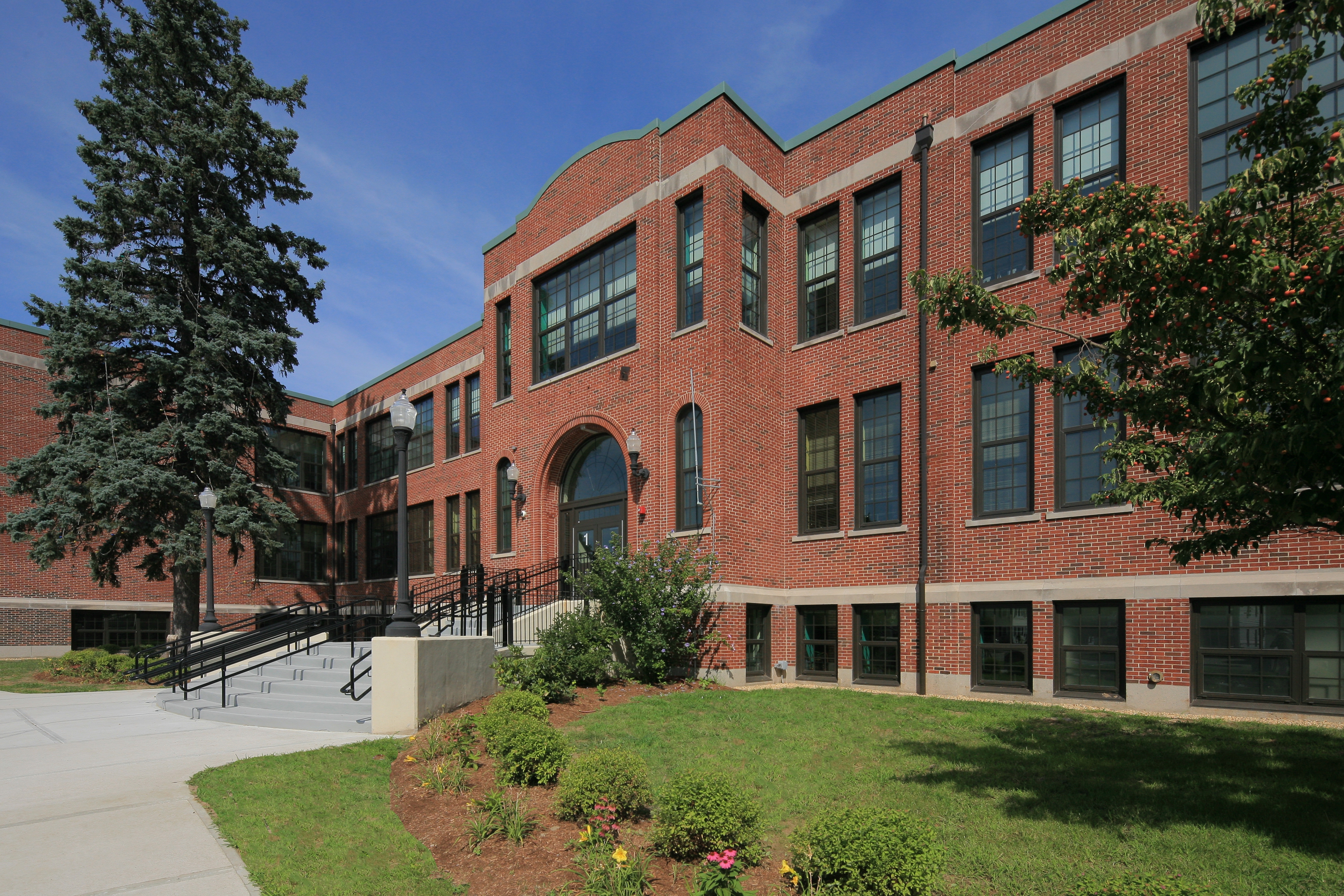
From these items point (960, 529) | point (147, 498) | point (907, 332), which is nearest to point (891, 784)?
point (960, 529)

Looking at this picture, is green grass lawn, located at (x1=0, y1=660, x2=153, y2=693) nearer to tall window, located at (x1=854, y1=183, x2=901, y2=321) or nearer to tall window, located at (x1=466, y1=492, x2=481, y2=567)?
tall window, located at (x1=466, y1=492, x2=481, y2=567)

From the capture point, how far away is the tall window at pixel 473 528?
24062 mm

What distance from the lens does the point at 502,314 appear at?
855 inches

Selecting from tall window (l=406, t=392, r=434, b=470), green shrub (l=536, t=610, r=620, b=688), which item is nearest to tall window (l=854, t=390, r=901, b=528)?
green shrub (l=536, t=610, r=620, b=688)

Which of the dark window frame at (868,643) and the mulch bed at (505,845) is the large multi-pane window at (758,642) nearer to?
the dark window frame at (868,643)

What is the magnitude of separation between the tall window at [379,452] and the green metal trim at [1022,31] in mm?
22913

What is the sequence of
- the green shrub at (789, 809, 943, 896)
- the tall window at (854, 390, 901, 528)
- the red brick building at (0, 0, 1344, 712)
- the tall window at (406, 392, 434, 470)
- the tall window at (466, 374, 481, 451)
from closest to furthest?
the green shrub at (789, 809, 943, 896) < the red brick building at (0, 0, 1344, 712) < the tall window at (854, 390, 901, 528) < the tall window at (466, 374, 481, 451) < the tall window at (406, 392, 434, 470)

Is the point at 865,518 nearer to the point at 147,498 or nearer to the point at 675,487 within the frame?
the point at 675,487

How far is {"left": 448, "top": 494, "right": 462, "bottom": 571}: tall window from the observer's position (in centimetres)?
2498

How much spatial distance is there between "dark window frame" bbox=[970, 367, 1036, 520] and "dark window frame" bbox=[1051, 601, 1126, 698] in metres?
1.65

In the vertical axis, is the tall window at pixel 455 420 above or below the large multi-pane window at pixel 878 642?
above

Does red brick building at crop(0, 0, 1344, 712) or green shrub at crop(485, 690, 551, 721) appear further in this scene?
red brick building at crop(0, 0, 1344, 712)

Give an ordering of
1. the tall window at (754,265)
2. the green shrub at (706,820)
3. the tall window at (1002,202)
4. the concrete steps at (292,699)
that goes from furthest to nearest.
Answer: the tall window at (754,265) → the tall window at (1002,202) → the concrete steps at (292,699) → the green shrub at (706,820)

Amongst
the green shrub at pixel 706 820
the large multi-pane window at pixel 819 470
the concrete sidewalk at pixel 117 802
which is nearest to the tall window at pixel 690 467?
the large multi-pane window at pixel 819 470
